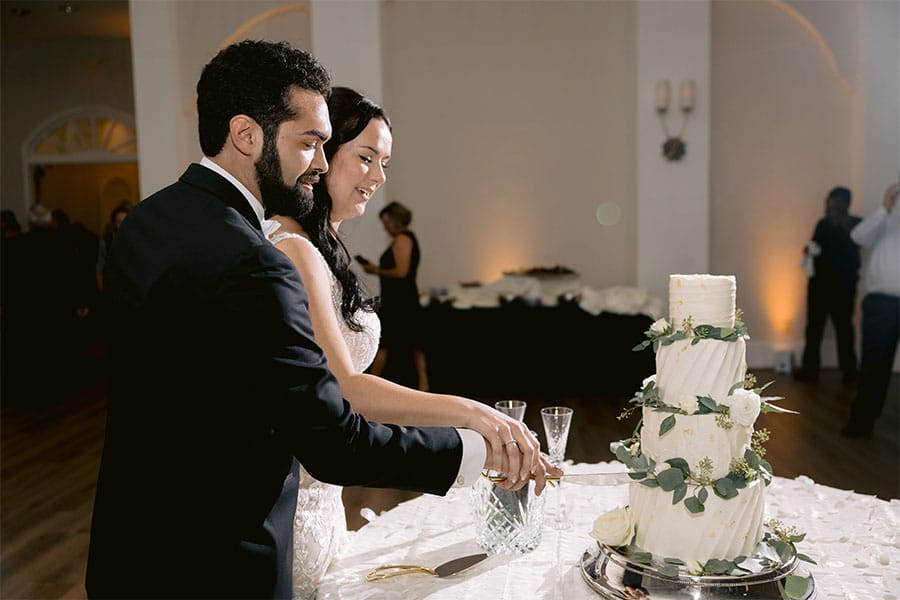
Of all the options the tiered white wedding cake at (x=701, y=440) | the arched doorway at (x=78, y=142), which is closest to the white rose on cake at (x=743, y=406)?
the tiered white wedding cake at (x=701, y=440)

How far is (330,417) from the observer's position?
42.6 inches

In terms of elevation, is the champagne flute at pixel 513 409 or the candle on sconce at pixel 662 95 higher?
the candle on sconce at pixel 662 95

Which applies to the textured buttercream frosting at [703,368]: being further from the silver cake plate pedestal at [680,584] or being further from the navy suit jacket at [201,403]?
the navy suit jacket at [201,403]

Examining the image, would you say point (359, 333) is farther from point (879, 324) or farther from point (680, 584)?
point (879, 324)

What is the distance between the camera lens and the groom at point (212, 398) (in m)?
1.00

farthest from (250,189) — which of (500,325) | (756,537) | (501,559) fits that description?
(500,325)

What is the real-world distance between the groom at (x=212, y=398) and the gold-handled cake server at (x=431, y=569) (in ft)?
0.92

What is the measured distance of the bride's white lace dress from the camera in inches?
59.4

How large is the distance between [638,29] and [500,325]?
119 inches

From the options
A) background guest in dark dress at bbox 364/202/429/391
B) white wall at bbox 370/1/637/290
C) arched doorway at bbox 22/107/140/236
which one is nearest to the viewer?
background guest in dark dress at bbox 364/202/429/391

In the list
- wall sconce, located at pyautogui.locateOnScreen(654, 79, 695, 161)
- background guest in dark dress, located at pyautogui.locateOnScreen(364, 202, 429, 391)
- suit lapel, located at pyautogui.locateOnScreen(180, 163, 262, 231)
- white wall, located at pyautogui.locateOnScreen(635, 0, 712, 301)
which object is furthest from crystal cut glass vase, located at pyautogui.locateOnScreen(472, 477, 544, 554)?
wall sconce, located at pyautogui.locateOnScreen(654, 79, 695, 161)

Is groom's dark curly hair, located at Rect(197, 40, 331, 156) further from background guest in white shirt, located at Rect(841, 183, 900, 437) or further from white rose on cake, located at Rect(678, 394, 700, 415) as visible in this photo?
background guest in white shirt, located at Rect(841, 183, 900, 437)

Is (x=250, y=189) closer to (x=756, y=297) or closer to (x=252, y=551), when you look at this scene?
(x=252, y=551)

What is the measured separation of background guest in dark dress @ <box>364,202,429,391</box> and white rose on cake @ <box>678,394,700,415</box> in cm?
458
